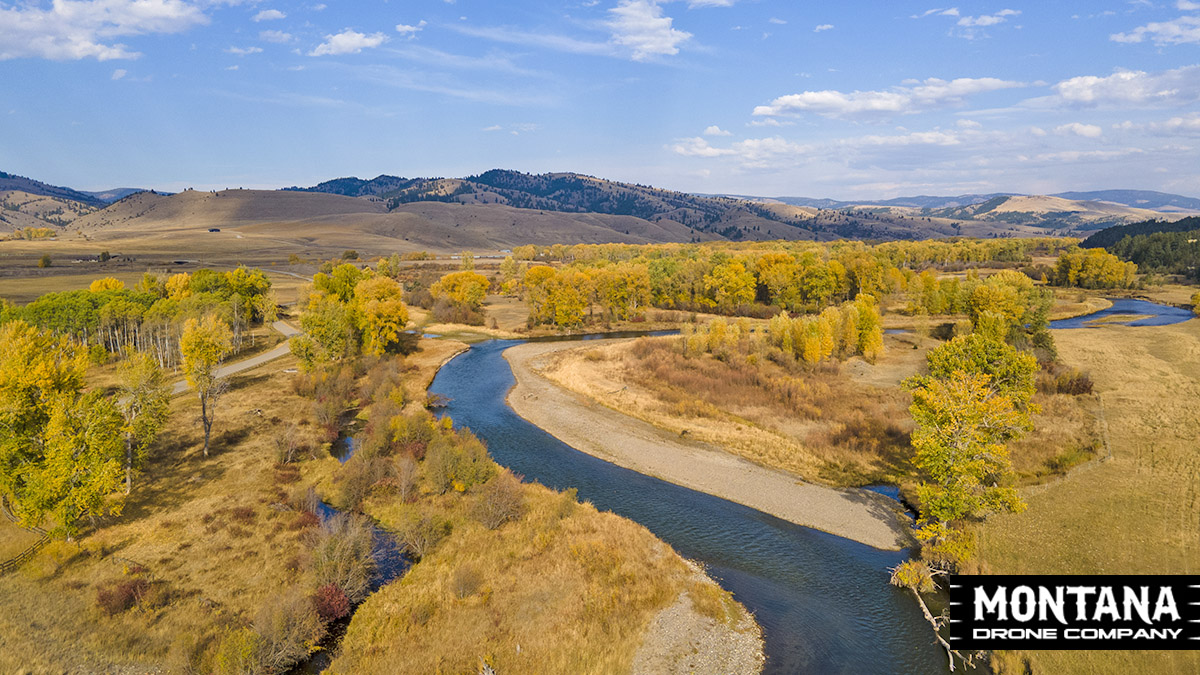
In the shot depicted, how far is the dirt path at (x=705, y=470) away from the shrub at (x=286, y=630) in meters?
24.5

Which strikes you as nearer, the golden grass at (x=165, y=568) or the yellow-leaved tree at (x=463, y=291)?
the golden grass at (x=165, y=568)

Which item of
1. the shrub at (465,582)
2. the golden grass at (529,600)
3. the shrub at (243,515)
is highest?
the shrub at (243,515)

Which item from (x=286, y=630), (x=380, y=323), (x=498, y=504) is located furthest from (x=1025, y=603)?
(x=380, y=323)

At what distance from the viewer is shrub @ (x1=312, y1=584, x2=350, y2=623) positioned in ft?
80.1

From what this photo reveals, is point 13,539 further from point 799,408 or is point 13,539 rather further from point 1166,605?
point 799,408

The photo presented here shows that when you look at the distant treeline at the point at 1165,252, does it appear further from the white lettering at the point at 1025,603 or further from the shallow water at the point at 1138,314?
the white lettering at the point at 1025,603

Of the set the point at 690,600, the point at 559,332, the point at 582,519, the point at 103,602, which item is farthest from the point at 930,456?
the point at 559,332

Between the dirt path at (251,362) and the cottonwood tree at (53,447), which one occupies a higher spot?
the cottonwood tree at (53,447)

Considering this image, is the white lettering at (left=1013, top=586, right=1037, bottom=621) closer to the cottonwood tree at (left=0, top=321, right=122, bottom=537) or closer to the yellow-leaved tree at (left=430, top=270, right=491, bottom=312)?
the cottonwood tree at (left=0, top=321, right=122, bottom=537)

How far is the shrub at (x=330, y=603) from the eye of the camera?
24406 mm

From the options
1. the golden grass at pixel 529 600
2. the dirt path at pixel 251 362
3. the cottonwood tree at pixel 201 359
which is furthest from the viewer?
the dirt path at pixel 251 362

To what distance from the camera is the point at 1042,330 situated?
63.9 meters

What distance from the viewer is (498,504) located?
107 feet

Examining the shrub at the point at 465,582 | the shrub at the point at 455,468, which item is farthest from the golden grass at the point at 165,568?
the shrub at the point at 455,468
